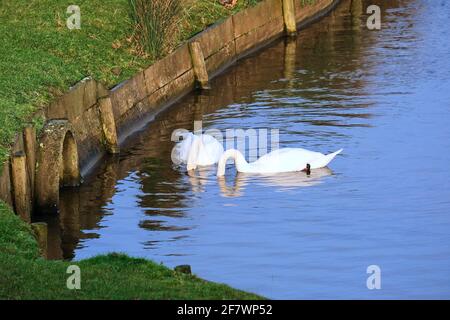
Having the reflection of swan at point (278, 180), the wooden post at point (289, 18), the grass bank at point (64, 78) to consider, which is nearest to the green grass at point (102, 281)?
the grass bank at point (64, 78)

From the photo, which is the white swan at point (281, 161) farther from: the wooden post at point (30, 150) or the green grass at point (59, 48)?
the wooden post at point (30, 150)

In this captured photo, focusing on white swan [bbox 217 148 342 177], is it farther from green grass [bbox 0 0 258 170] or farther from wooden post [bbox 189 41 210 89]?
wooden post [bbox 189 41 210 89]

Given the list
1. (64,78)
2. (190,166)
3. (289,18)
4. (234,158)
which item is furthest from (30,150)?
(289,18)

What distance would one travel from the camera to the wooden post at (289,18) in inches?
1298

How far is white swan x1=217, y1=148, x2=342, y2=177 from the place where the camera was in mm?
20359

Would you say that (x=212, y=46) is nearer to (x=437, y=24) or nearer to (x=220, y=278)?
(x=437, y=24)

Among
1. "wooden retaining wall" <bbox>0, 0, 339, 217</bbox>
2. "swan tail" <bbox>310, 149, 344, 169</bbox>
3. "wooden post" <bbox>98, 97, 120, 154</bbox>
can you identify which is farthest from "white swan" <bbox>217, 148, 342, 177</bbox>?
"wooden retaining wall" <bbox>0, 0, 339, 217</bbox>

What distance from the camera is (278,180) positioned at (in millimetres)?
20297

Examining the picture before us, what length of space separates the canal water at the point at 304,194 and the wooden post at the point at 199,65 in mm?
381

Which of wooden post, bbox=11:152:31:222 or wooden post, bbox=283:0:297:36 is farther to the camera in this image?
wooden post, bbox=283:0:297:36

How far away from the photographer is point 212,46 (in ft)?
93.7

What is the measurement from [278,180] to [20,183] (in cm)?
461

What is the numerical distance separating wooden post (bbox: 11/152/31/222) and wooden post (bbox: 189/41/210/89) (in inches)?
386

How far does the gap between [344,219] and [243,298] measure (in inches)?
237
